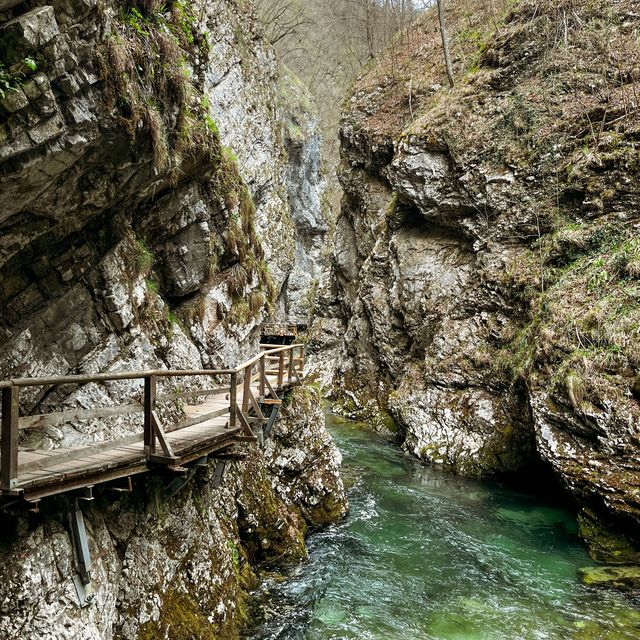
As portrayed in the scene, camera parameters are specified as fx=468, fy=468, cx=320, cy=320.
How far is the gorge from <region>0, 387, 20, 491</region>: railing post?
6 cm

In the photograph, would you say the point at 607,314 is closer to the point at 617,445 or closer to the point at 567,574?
the point at 617,445

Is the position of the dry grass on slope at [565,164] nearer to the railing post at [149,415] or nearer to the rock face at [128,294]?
the rock face at [128,294]

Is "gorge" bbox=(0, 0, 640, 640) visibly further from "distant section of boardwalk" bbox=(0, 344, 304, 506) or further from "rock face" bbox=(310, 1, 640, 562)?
"distant section of boardwalk" bbox=(0, 344, 304, 506)

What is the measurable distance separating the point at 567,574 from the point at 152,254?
11181 mm

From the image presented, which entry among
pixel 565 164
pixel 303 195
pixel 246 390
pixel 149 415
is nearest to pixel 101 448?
pixel 149 415

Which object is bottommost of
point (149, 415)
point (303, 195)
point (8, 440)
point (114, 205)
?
point (149, 415)

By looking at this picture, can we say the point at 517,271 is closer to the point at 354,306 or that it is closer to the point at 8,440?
the point at 354,306

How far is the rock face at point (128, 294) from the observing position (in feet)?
16.4

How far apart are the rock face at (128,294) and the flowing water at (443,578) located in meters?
0.98

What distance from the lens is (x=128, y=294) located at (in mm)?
8148

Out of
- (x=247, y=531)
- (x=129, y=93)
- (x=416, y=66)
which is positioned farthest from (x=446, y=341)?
(x=416, y=66)

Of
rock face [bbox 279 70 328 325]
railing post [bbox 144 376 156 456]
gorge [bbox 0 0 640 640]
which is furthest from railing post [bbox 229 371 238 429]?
rock face [bbox 279 70 328 325]

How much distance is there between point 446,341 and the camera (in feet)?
64.3

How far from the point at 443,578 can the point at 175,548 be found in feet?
19.8
